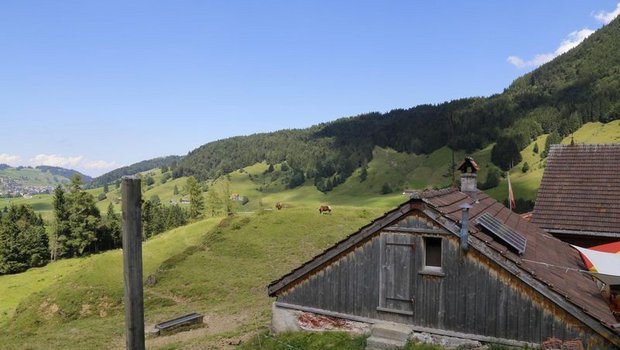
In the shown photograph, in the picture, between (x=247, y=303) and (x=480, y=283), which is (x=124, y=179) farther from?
(x=247, y=303)

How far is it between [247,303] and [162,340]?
359 inches

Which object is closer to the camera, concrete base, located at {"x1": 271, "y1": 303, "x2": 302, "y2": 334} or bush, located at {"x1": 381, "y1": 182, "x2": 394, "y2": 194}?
concrete base, located at {"x1": 271, "y1": 303, "x2": 302, "y2": 334}

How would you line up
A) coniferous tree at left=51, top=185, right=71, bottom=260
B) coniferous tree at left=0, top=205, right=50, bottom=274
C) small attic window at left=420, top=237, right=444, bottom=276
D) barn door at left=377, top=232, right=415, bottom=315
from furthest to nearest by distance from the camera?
coniferous tree at left=51, top=185, right=71, bottom=260
coniferous tree at left=0, top=205, right=50, bottom=274
barn door at left=377, top=232, right=415, bottom=315
small attic window at left=420, top=237, right=444, bottom=276

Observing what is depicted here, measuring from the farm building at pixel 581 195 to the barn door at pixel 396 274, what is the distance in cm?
1275

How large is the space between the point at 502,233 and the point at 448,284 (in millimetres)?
3077

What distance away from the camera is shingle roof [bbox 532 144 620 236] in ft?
71.7

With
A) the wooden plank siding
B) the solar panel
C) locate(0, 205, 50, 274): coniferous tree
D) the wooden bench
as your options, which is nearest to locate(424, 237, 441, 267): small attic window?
the wooden plank siding

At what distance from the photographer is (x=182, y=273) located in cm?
3909

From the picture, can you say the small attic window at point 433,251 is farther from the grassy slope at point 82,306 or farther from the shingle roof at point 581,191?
the grassy slope at point 82,306

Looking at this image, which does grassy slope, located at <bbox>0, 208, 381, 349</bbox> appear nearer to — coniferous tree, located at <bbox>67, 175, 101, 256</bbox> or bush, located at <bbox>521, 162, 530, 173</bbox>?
coniferous tree, located at <bbox>67, 175, 101, 256</bbox>

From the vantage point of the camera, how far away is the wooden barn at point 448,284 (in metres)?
11.9

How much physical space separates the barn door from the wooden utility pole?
9734mm

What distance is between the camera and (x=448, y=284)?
13.2 meters

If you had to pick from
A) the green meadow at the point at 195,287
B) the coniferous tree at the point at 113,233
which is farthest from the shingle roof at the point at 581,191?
the coniferous tree at the point at 113,233
